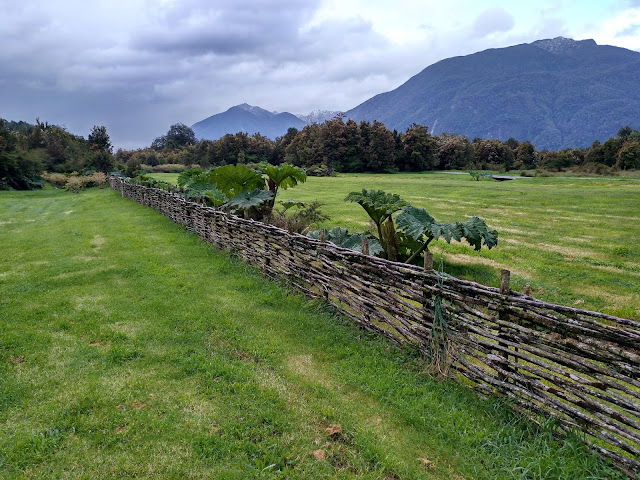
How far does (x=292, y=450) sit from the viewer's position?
308 centimetres

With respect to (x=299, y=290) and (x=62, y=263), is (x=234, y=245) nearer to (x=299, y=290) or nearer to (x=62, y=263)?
(x=299, y=290)

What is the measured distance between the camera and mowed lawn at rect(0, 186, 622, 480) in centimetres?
292

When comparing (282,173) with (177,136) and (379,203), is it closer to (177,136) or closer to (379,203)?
(379,203)

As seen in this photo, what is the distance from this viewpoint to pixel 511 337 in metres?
3.47

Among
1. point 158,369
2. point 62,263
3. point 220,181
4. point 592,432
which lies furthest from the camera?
point 220,181

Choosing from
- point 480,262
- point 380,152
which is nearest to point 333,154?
point 380,152

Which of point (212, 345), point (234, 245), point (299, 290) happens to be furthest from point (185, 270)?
point (212, 345)

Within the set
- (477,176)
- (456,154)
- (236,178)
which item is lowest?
(477,176)

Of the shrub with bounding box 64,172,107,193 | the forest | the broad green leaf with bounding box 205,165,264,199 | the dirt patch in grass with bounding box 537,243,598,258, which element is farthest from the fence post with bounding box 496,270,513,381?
the forest

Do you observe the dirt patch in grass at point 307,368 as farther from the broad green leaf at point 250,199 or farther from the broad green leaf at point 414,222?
the broad green leaf at point 250,199

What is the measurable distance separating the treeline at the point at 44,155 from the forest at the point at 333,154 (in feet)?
0.19

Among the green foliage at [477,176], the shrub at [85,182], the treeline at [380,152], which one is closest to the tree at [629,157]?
the treeline at [380,152]

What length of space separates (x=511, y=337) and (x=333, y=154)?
5515 cm

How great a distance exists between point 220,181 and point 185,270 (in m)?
3.16
